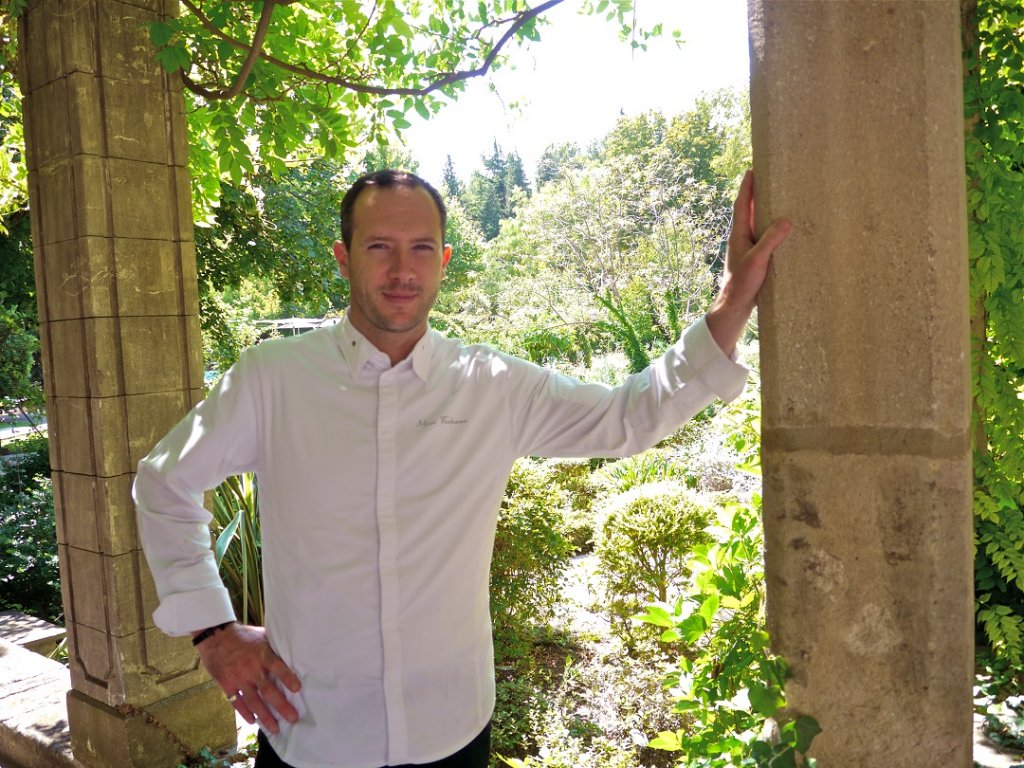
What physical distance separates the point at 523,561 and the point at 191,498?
2769 mm

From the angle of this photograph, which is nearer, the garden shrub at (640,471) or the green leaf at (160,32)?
the green leaf at (160,32)

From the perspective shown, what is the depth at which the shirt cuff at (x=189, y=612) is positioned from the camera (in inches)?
65.4

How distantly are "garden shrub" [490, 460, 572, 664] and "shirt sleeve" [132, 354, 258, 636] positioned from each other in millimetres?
2620

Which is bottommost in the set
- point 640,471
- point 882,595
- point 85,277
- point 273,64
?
point 640,471

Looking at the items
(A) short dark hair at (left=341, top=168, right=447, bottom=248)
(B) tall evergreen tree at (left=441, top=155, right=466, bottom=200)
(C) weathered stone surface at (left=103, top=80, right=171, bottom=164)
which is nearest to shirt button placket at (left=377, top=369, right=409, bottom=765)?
(A) short dark hair at (left=341, top=168, right=447, bottom=248)

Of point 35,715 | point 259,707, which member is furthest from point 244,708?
point 35,715

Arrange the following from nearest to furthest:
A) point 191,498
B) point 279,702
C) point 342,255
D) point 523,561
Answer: point 279,702 < point 191,498 < point 342,255 < point 523,561

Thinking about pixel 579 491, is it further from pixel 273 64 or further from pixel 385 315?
pixel 385 315

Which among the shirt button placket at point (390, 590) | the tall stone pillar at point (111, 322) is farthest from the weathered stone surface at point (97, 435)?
the shirt button placket at point (390, 590)

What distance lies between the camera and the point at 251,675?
5.45 ft

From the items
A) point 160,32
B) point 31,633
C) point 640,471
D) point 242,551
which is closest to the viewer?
point 160,32

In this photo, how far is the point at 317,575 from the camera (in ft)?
5.49

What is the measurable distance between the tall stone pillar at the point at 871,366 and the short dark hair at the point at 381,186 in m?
0.87

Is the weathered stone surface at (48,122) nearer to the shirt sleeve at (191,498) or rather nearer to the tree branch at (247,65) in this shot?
the tree branch at (247,65)
